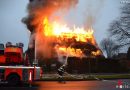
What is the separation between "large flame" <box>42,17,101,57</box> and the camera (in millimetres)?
73875

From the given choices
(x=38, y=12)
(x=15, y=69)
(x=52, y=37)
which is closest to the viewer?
(x=15, y=69)

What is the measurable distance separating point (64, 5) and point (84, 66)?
1082 cm

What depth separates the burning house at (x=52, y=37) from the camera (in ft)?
203

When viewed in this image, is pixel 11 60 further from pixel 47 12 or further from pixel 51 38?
pixel 51 38

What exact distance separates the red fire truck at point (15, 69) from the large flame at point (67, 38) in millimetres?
36087

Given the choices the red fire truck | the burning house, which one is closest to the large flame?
the burning house

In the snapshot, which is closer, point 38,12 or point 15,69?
point 15,69

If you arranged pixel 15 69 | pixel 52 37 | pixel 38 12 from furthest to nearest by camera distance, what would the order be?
1. pixel 52 37
2. pixel 38 12
3. pixel 15 69

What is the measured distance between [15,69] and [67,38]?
51939 mm

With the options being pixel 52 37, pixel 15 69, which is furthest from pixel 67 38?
pixel 15 69

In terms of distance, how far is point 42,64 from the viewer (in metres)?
68.9

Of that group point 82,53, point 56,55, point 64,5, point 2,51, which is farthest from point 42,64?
point 2,51

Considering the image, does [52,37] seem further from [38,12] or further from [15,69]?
[15,69]

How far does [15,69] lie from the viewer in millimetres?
31000
